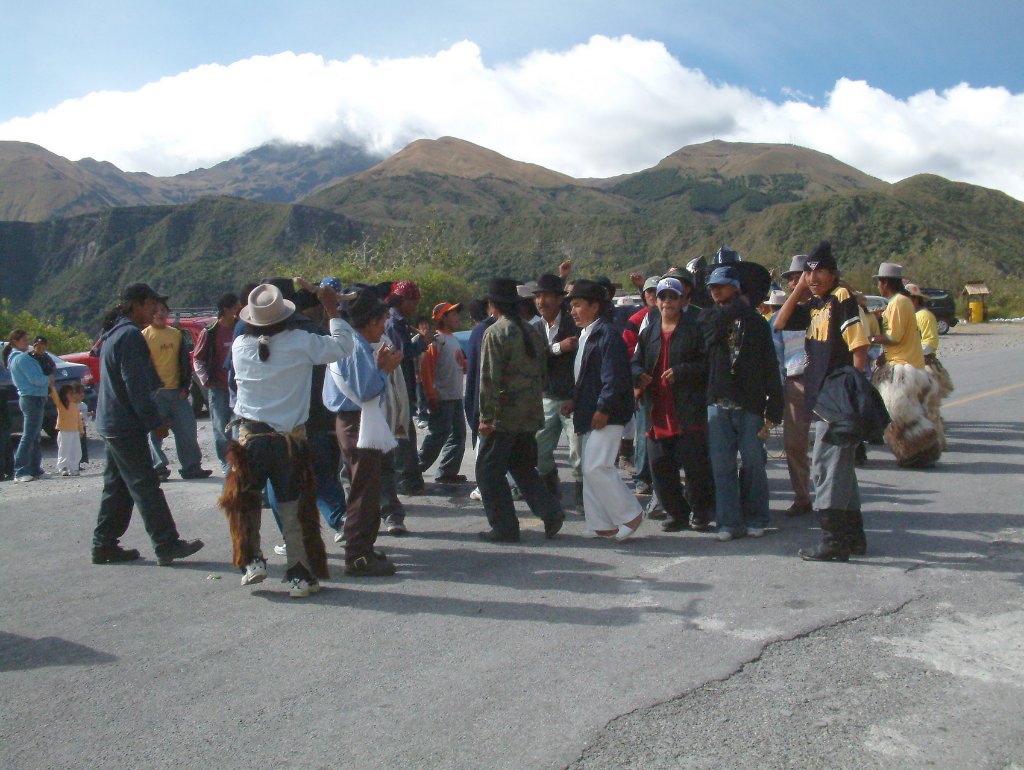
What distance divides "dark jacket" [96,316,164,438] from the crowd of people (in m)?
0.01

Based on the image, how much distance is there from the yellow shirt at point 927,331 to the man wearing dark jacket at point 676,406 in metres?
4.40

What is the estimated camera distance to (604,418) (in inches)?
255

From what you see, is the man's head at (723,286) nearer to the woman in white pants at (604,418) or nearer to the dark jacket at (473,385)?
the woman in white pants at (604,418)

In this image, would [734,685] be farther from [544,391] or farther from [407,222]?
[407,222]

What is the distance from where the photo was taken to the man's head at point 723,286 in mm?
6504

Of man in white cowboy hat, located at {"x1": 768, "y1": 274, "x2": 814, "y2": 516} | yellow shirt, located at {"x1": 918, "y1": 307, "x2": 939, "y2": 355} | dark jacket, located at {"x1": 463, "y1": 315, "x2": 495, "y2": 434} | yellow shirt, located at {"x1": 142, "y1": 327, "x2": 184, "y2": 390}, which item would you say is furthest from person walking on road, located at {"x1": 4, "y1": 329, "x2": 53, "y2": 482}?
yellow shirt, located at {"x1": 918, "y1": 307, "x2": 939, "y2": 355}

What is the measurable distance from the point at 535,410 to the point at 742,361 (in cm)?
149

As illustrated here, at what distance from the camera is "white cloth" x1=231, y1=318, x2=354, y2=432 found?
550 cm

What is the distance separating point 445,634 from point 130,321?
10.7 ft

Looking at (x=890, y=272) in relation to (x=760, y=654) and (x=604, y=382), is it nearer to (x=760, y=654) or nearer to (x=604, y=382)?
(x=604, y=382)

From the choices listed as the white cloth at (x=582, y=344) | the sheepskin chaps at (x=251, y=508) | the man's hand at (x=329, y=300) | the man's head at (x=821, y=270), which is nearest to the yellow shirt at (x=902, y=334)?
the man's head at (x=821, y=270)

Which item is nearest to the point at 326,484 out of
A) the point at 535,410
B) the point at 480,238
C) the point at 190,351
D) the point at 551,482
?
the point at 535,410

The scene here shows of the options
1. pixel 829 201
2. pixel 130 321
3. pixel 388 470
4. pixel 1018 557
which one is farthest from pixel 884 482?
pixel 829 201

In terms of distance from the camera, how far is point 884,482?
8.43 meters
